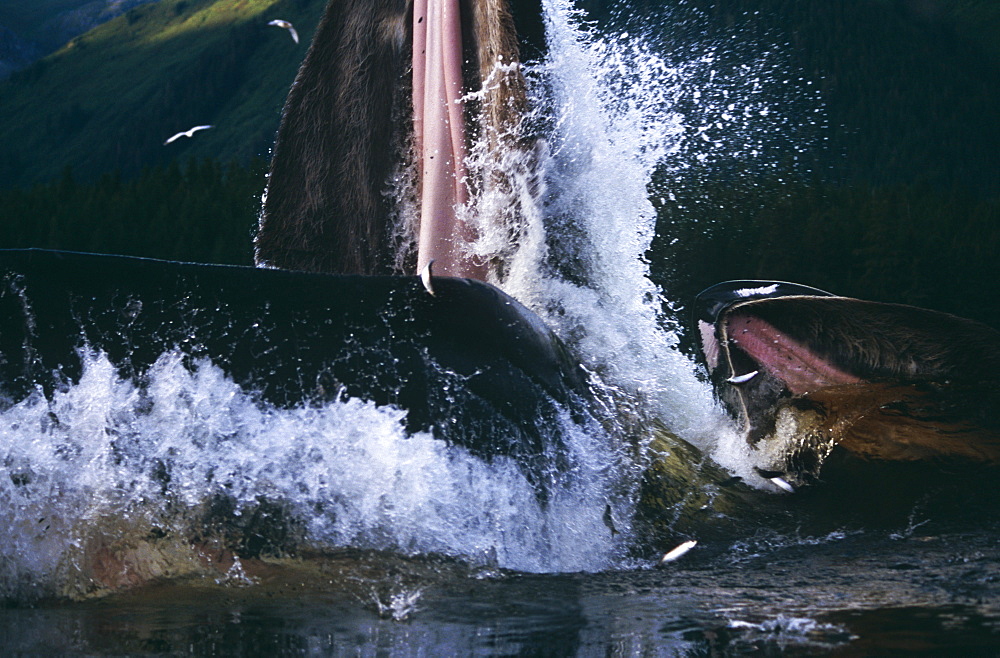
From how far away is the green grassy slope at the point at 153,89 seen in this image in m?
83.2

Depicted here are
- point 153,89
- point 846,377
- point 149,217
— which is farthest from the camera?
point 153,89

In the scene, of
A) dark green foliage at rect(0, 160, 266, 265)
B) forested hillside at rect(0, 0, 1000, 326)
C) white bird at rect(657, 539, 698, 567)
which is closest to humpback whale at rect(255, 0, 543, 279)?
forested hillside at rect(0, 0, 1000, 326)

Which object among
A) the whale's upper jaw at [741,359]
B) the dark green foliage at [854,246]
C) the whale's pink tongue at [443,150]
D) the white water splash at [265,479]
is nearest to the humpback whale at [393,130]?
the whale's pink tongue at [443,150]

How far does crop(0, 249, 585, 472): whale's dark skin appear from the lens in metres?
1.73

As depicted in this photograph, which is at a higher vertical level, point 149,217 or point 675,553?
point 149,217

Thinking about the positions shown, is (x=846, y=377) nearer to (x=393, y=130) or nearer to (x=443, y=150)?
(x=443, y=150)

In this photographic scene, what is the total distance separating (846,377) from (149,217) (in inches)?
1107

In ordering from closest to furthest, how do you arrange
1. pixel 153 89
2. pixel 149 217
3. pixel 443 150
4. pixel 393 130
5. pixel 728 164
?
pixel 443 150
pixel 393 130
pixel 728 164
pixel 149 217
pixel 153 89

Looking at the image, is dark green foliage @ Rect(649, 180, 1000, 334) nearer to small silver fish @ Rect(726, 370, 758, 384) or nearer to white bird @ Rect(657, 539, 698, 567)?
small silver fish @ Rect(726, 370, 758, 384)

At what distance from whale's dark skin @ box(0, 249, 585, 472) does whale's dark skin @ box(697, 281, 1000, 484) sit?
1.78ft

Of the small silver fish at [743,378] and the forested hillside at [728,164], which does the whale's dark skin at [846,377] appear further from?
the forested hillside at [728,164]

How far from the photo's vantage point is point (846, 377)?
86.4 inches

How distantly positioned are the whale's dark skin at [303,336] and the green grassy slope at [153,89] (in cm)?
7443

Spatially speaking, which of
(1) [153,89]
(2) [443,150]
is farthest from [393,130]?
(1) [153,89]
